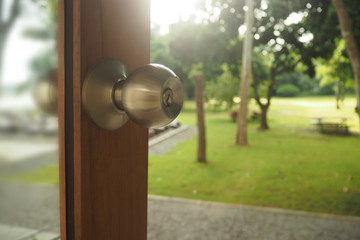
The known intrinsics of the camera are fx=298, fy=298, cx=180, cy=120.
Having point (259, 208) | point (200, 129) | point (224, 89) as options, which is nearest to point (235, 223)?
point (259, 208)

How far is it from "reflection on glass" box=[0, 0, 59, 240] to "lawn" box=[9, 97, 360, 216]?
5453mm

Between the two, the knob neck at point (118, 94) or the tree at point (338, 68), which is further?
the tree at point (338, 68)

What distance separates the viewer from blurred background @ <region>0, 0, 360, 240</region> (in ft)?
1.13

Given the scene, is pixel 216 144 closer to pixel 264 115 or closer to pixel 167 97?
pixel 264 115

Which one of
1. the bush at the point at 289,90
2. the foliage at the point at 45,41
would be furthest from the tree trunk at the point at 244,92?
the bush at the point at 289,90

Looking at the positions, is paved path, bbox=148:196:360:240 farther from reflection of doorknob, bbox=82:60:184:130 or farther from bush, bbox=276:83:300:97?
bush, bbox=276:83:300:97

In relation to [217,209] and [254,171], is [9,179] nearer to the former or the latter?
[217,209]

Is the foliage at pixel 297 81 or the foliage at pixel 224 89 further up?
the foliage at pixel 297 81

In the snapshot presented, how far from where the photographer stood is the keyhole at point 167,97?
361 mm

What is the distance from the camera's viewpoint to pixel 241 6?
1019 centimetres

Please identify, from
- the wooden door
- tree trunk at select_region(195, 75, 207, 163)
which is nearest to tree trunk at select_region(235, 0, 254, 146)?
tree trunk at select_region(195, 75, 207, 163)

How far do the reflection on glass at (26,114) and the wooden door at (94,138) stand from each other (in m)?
0.02

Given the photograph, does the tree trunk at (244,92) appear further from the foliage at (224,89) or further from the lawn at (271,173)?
the foliage at (224,89)


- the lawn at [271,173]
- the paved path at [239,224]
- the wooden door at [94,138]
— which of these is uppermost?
the wooden door at [94,138]
